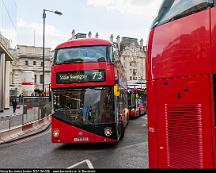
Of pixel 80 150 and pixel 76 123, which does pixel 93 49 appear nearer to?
pixel 76 123

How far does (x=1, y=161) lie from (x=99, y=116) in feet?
11.2

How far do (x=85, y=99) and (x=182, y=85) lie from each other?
6.27 m

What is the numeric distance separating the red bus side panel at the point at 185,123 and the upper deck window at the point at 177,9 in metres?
1.06

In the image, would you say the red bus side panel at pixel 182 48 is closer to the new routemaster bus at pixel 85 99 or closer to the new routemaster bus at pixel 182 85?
the new routemaster bus at pixel 182 85

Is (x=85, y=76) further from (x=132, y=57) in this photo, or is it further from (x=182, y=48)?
(x=132, y=57)

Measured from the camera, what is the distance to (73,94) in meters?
10.9

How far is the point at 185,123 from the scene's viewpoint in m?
4.84

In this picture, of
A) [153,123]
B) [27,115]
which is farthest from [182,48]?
[27,115]

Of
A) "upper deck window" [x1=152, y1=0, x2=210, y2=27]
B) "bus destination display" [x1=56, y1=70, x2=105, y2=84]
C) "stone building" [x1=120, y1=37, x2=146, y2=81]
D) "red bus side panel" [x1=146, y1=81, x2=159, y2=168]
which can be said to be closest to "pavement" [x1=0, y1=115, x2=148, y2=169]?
"bus destination display" [x1=56, y1=70, x2=105, y2=84]

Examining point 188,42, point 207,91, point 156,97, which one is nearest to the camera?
point 207,91

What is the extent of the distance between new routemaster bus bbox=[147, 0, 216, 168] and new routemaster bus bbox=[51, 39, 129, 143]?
17.8 ft

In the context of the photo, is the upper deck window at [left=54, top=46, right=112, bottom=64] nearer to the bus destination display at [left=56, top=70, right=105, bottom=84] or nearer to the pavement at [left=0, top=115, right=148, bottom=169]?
the bus destination display at [left=56, top=70, right=105, bottom=84]

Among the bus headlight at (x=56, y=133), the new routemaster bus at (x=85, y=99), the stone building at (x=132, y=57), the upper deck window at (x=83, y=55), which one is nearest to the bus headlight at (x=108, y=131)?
the new routemaster bus at (x=85, y=99)

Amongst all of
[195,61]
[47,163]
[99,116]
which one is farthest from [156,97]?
[99,116]
